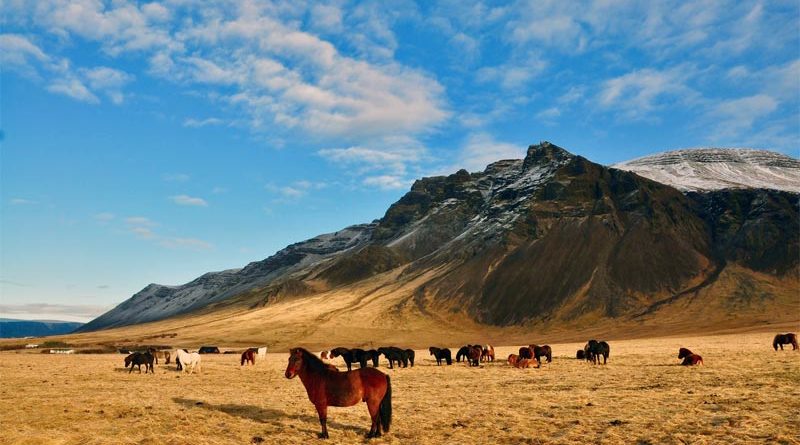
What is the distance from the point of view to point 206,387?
27656 mm

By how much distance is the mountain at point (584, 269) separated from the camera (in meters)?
116

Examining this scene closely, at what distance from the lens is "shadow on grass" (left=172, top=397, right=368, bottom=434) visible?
1705 centimetres

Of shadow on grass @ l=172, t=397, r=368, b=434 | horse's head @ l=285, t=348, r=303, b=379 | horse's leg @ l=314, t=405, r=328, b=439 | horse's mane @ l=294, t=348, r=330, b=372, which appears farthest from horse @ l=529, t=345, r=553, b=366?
horse's leg @ l=314, t=405, r=328, b=439

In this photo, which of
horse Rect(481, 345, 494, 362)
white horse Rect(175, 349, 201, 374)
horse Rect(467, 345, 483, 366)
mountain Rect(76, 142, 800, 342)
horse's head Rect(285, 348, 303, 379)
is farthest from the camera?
mountain Rect(76, 142, 800, 342)

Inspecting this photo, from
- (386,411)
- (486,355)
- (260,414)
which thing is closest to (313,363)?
(386,411)

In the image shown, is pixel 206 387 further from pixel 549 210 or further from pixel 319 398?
pixel 549 210

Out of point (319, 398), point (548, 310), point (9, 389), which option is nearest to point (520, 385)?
point (319, 398)

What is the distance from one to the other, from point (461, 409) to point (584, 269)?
393 feet

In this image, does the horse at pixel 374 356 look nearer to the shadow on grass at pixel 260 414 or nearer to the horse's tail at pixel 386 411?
the shadow on grass at pixel 260 414

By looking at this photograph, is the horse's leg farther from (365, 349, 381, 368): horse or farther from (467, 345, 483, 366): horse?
(467, 345, 483, 366): horse

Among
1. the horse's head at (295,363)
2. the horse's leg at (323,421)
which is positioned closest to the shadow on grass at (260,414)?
the horse's leg at (323,421)

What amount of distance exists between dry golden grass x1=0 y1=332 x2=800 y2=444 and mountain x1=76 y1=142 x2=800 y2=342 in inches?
3104

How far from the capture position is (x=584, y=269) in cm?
13088

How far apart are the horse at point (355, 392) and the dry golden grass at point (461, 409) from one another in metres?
0.55
